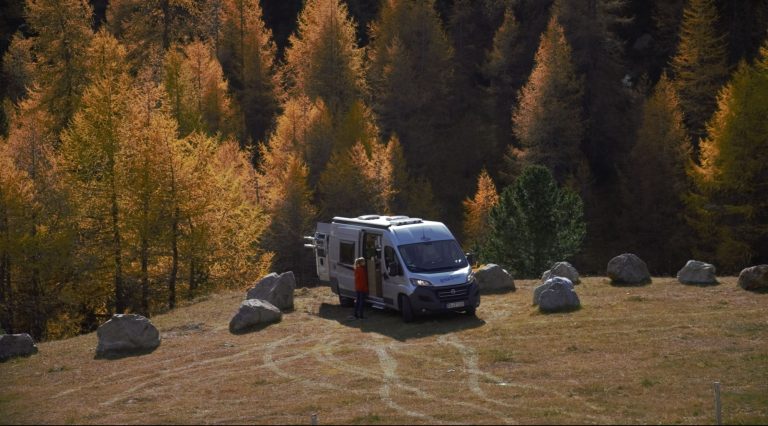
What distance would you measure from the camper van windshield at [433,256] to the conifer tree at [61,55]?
128 ft

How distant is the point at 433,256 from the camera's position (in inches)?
992

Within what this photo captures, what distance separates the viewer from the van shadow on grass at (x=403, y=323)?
77.4 ft

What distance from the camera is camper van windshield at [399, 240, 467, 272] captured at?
2480cm

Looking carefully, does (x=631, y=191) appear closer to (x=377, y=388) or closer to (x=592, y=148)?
(x=592, y=148)

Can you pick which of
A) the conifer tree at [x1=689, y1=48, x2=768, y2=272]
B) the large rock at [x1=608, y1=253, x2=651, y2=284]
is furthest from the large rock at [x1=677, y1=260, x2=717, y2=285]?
the conifer tree at [x1=689, y1=48, x2=768, y2=272]

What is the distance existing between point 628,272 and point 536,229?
13.2 metres

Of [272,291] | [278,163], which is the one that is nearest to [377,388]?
[272,291]

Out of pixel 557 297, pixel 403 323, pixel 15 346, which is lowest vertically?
pixel 15 346

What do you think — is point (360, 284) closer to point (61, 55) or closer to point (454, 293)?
point (454, 293)

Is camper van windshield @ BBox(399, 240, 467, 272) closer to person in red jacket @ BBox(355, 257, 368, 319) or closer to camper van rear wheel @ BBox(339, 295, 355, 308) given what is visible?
person in red jacket @ BBox(355, 257, 368, 319)

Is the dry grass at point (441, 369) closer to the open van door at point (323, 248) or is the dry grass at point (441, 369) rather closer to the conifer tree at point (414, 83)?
the open van door at point (323, 248)

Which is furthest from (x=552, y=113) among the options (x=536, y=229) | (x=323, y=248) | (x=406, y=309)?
(x=406, y=309)

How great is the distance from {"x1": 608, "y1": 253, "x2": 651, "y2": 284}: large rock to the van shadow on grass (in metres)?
6.82

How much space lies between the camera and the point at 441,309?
79.6 feet
